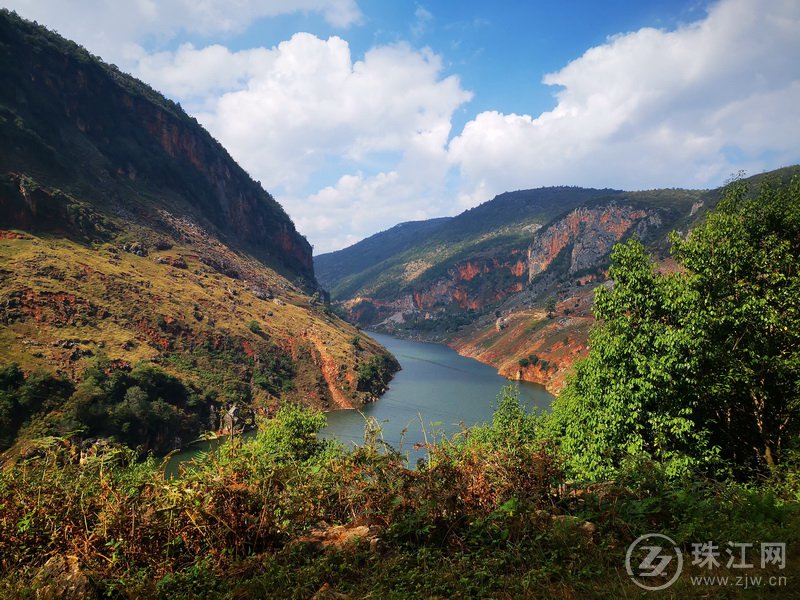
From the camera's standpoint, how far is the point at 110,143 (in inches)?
4026

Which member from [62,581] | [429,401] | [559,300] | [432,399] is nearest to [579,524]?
[62,581]

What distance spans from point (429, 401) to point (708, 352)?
60.7m

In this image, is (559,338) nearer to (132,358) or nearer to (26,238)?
(132,358)

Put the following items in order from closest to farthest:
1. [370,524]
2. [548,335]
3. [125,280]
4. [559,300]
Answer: [370,524] < [125,280] < [548,335] < [559,300]

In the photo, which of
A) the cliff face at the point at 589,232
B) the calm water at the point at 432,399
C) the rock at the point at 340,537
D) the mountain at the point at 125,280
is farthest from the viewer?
the cliff face at the point at 589,232

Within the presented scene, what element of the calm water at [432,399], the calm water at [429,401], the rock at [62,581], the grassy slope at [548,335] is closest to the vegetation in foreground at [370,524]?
the rock at [62,581]

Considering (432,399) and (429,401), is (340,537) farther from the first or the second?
(432,399)

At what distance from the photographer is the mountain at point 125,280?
4356 cm

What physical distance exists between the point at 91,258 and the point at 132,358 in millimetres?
23341

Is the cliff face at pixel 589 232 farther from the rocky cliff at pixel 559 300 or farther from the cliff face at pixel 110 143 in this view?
the cliff face at pixel 110 143

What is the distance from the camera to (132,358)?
47656 mm

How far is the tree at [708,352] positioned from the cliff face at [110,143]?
254ft

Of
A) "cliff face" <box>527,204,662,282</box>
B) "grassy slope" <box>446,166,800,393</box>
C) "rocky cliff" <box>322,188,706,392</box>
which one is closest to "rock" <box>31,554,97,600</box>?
"grassy slope" <box>446,166,800,393</box>

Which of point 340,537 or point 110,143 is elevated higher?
point 110,143
